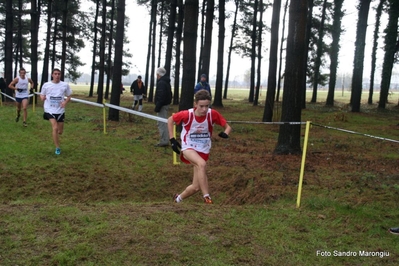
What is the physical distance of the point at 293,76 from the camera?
963 cm

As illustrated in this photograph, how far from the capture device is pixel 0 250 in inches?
154

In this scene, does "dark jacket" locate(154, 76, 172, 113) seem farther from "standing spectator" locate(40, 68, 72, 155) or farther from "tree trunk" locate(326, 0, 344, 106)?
"tree trunk" locate(326, 0, 344, 106)

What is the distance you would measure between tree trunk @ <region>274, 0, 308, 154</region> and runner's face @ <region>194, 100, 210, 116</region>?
14.7ft

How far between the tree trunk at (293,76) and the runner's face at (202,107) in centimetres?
448

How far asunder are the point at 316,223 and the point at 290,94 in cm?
505

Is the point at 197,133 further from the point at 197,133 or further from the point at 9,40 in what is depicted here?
the point at 9,40

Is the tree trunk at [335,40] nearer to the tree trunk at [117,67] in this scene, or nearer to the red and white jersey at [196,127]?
the tree trunk at [117,67]

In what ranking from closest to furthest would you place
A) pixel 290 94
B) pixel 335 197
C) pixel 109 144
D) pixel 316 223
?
pixel 316 223 < pixel 335 197 < pixel 290 94 < pixel 109 144

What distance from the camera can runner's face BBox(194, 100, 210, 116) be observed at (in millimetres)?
5562

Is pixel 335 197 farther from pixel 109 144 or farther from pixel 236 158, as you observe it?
pixel 109 144

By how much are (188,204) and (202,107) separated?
148cm

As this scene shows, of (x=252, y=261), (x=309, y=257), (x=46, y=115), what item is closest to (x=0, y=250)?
(x=252, y=261)

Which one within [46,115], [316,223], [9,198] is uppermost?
[46,115]

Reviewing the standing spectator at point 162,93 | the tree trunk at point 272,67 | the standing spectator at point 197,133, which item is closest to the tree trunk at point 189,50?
the standing spectator at point 162,93
